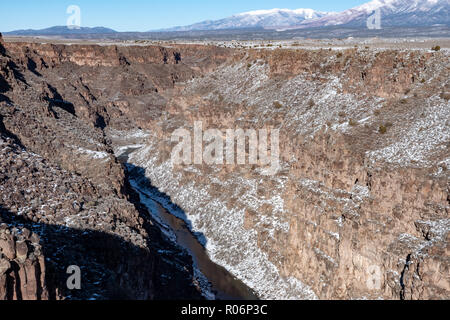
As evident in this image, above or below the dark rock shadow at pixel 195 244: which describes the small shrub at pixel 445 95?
above

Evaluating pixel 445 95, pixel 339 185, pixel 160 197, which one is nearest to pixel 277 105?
pixel 339 185

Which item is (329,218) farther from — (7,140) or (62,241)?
(7,140)

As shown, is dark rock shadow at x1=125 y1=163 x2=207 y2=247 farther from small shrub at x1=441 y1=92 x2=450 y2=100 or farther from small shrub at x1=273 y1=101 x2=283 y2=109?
small shrub at x1=441 y1=92 x2=450 y2=100

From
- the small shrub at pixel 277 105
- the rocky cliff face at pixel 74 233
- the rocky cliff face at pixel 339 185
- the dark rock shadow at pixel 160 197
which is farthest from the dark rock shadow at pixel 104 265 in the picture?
the small shrub at pixel 277 105

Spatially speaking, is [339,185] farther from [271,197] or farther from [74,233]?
[74,233]

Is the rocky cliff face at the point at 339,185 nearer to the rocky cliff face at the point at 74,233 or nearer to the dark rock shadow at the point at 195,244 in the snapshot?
the dark rock shadow at the point at 195,244

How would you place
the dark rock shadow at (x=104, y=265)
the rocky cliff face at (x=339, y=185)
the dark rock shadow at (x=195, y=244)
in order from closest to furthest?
1. the dark rock shadow at (x=104, y=265)
2. the rocky cliff face at (x=339, y=185)
3. the dark rock shadow at (x=195, y=244)

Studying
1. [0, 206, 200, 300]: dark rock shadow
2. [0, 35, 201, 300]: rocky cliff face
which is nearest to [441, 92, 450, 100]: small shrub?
[0, 35, 201, 300]: rocky cliff face

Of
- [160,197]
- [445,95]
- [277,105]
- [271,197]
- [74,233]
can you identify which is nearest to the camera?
[74,233]
